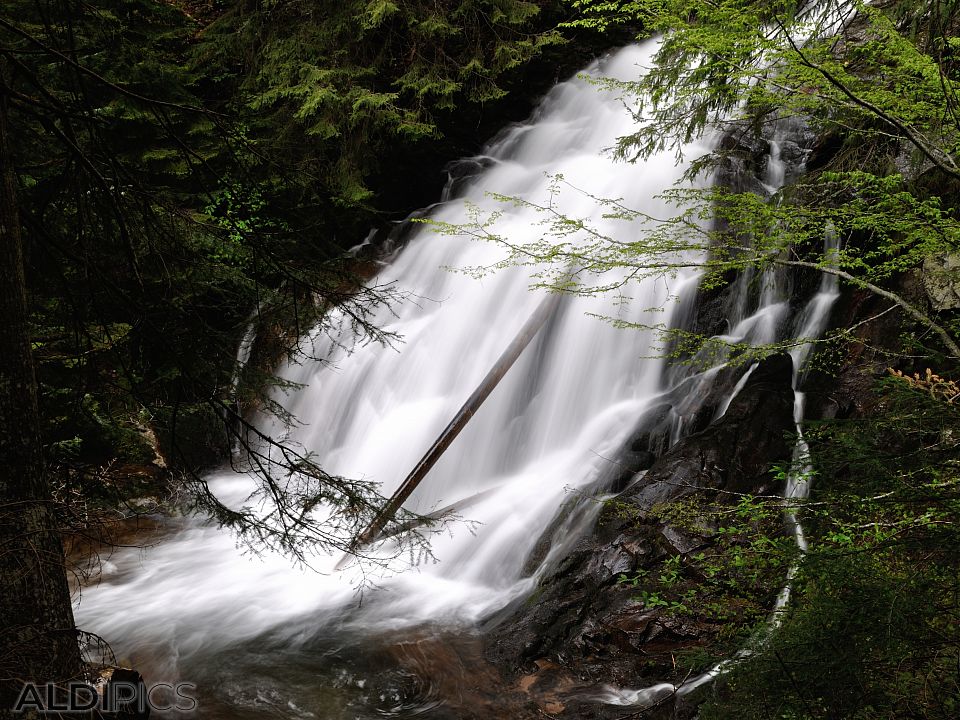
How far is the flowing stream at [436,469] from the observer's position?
5762 mm

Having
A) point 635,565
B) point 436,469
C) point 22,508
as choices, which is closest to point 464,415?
point 436,469

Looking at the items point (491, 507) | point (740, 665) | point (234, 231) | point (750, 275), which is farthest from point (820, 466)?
point (750, 275)

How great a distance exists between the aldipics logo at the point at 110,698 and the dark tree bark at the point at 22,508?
0.10 m

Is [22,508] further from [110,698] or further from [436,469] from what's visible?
[436,469]

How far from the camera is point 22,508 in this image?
275 centimetres

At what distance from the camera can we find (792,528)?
17.8 feet

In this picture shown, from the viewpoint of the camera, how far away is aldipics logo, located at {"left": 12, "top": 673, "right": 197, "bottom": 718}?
7.48 feet

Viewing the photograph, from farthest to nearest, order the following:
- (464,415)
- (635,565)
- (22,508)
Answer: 1. (464,415)
2. (635,565)
3. (22,508)

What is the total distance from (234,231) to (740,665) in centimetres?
369

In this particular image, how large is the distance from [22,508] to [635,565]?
4.52 metres

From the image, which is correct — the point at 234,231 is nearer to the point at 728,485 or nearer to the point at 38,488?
the point at 38,488

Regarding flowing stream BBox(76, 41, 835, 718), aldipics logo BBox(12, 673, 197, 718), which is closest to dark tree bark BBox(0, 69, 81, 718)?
aldipics logo BBox(12, 673, 197, 718)

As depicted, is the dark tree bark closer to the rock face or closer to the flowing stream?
the flowing stream

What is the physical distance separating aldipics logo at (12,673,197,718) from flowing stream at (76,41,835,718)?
0.19m
